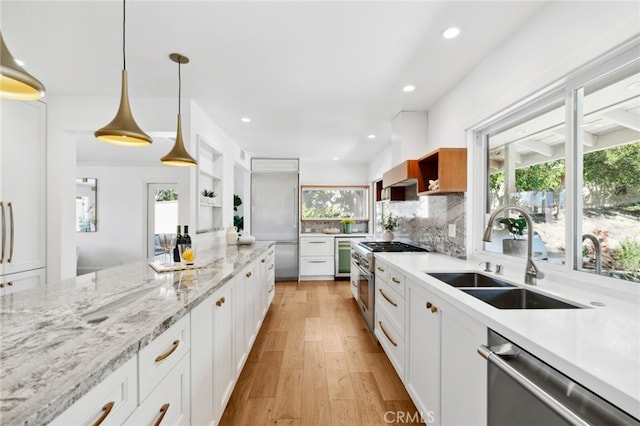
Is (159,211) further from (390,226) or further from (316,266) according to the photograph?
(390,226)

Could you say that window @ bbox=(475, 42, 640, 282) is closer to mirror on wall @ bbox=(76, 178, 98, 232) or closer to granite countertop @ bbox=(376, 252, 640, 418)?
granite countertop @ bbox=(376, 252, 640, 418)

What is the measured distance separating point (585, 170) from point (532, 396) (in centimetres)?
125

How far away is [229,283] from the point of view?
1878 millimetres

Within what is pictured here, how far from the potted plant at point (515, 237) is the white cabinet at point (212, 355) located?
2.00 m

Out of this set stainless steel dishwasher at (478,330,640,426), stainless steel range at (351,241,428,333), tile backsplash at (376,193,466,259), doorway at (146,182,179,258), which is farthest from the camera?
doorway at (146,182,179,258)

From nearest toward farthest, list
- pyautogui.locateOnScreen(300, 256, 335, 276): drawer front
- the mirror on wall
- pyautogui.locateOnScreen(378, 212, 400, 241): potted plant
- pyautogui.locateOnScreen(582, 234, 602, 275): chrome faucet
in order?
pyautogui.locateOnScreen(582, 234, 602, 275): chrome faucet, pyautogui.locateOnScreen(378, 212, 400, 241): potted plant, pyautogui.locateOnScreen(300, 256, 335, 276): drawer front, the mirror on wall

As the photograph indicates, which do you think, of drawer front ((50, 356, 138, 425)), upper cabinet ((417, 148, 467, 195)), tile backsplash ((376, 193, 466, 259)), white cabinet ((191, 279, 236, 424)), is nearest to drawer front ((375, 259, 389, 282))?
tile backsplash ((376, 193, 466, 259))

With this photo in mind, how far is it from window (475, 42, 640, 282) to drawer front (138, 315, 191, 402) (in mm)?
1918

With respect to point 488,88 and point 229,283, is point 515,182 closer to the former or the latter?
point 488,88

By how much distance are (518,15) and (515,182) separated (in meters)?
1.05

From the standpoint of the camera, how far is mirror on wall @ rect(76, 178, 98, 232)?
6059 millimetres

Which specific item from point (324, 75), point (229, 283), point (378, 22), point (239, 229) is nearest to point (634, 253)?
point (378, 22)

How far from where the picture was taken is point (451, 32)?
1859mm

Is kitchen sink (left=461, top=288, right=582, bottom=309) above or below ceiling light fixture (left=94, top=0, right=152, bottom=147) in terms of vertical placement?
below
